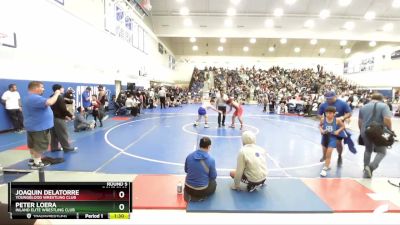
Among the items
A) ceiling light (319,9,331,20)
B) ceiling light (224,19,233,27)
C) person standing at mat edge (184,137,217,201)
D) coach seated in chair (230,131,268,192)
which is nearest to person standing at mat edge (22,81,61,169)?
person standing at mat edge (184,137,217,201)

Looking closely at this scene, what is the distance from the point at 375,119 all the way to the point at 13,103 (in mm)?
10195

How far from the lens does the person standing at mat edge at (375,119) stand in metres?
5.08

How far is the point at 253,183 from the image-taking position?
4.36 meters

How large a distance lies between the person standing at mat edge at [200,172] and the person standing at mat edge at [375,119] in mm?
3425

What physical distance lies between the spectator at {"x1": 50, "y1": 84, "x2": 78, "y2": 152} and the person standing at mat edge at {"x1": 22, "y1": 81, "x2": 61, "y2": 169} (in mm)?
1170

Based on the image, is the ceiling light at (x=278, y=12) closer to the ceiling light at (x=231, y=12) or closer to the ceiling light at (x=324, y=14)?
A: the ceiling light at (x=324, y=14)

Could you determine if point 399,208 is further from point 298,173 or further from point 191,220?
point 191,220

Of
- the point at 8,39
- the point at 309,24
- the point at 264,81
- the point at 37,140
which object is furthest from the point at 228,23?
the point at 37,140

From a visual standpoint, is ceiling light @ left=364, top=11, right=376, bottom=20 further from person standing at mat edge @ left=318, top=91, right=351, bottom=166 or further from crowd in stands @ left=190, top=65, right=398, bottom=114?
person standing at mat edge @ left=318, top=91, right=351, bottom=166

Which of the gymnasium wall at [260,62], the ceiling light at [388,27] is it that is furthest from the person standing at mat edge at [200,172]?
the gymnasium wall at [260,62]

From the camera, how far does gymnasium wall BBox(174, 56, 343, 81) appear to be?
35969 mm

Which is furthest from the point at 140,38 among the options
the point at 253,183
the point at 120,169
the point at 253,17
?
the point at 253,183

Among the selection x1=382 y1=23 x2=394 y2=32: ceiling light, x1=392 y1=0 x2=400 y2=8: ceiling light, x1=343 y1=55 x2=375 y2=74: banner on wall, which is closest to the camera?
x1=392 y1=0 x2=400 y2=8: ceiling light
